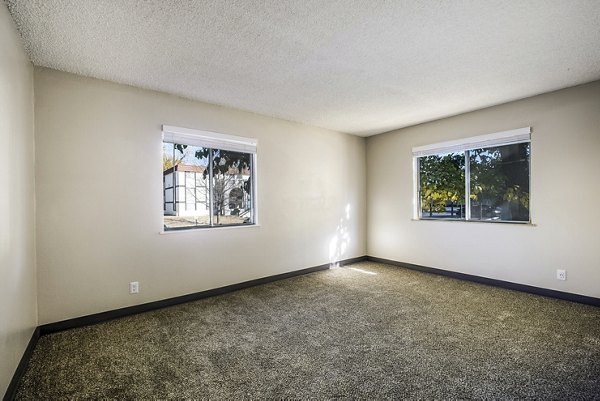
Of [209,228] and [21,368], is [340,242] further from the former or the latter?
[21,368]

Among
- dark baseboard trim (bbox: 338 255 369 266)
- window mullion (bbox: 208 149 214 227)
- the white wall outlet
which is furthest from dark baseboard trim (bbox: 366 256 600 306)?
the white wall outlet

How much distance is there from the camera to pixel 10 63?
1931 mm

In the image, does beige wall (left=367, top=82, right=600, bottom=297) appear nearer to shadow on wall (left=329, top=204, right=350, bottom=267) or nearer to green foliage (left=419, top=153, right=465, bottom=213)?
green foliage (left=419, top=153, right=465, bottom=213)

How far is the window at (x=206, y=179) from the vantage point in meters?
3.47

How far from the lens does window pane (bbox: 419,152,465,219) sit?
436 cm

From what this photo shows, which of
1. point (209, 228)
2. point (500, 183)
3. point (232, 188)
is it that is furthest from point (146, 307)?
point (500, 183)

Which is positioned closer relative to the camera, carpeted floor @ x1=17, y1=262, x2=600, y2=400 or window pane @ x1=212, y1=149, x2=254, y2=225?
carpeted floor @ x1=17, y1=262, x2=600, y2=400

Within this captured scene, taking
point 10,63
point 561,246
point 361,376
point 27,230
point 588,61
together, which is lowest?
point 361,376

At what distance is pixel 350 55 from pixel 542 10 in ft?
4.27

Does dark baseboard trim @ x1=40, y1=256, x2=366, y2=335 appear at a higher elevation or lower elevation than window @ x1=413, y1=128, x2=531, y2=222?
lower

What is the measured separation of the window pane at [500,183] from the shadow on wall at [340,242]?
197 cm

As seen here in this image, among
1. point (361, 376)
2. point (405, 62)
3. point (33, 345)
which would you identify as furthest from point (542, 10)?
point (33, 345)

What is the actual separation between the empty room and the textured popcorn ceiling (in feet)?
0.07

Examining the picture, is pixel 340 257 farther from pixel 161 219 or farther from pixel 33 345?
pixel 33 345
